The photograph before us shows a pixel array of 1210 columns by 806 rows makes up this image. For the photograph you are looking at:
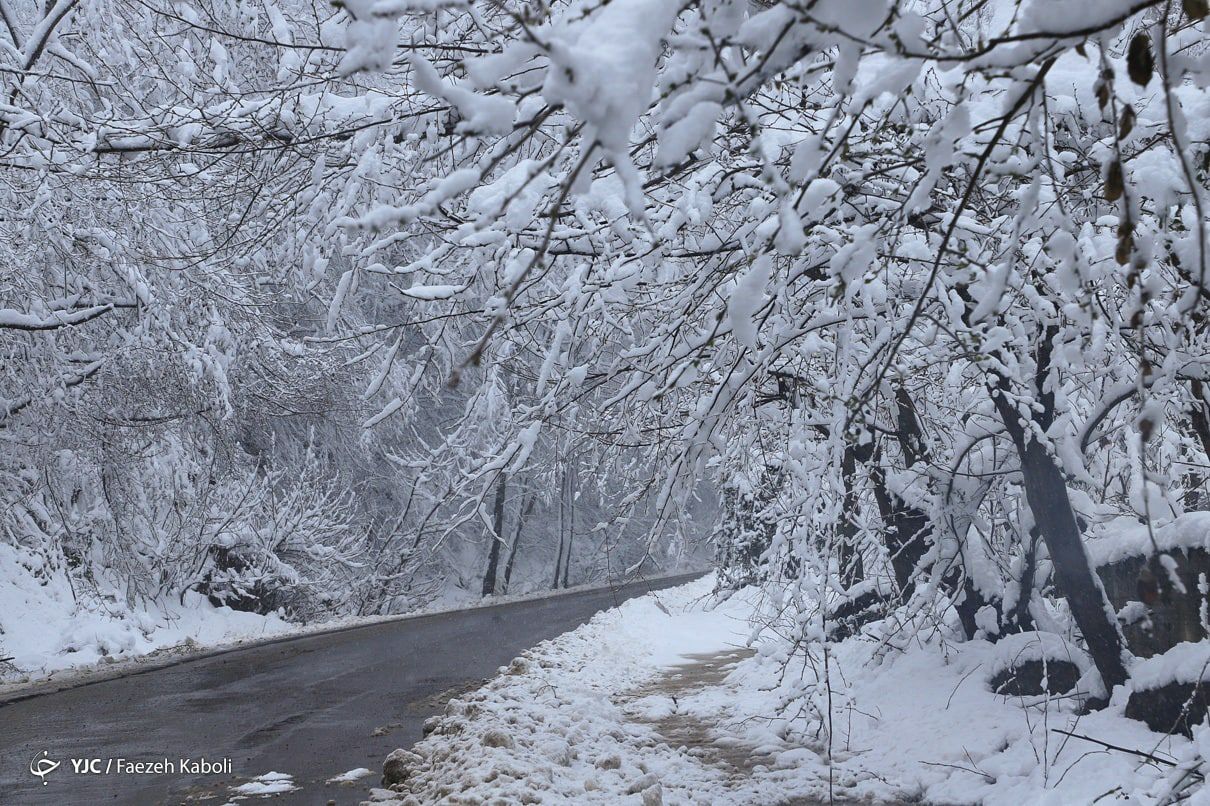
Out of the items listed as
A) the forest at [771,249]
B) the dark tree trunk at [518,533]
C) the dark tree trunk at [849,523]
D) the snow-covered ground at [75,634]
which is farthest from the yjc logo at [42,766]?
the dark tree trunk at [518,533]

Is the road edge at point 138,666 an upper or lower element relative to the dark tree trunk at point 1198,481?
lower

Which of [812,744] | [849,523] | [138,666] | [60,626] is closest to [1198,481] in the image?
[849,523]

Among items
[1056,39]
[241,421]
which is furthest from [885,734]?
[241,421]

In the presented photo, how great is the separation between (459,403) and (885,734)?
72.4ft

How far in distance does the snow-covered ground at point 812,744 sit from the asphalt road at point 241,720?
54 centimetres

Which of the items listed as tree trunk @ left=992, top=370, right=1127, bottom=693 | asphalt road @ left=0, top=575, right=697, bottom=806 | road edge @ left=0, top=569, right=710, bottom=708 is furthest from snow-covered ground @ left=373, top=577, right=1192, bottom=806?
road edge @ left=0, top=569, right=710, bottom=708

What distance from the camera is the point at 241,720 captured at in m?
7.26

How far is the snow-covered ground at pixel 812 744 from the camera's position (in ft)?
15.0

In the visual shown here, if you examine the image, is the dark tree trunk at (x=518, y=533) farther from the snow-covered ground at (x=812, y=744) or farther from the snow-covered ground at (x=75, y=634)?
the snow-covered ground at (x=812, y=744)

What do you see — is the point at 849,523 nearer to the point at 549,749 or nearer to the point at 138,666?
the point at 549,749

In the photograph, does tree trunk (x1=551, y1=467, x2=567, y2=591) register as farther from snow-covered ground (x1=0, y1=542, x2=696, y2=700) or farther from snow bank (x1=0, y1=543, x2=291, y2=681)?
snow bank (x1=0, y1=543, x2=291, y2=681)

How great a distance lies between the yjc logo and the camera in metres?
5.53

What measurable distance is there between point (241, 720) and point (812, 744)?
4.10m

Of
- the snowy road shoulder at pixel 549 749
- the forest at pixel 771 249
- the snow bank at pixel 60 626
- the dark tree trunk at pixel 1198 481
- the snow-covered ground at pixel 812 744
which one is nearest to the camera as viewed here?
the forest at pixel 771 249
